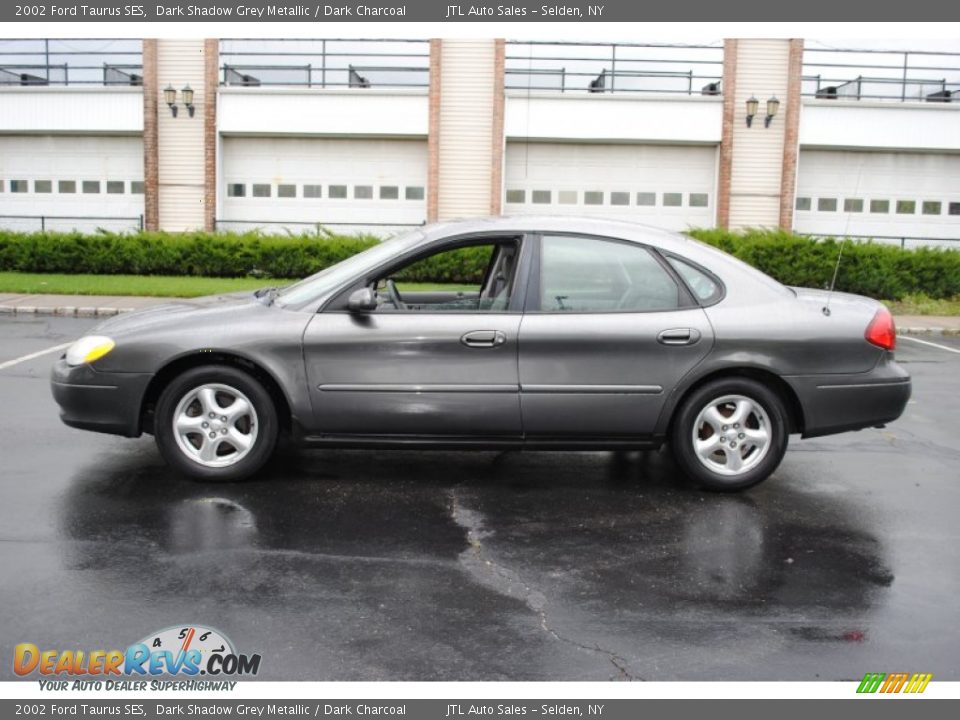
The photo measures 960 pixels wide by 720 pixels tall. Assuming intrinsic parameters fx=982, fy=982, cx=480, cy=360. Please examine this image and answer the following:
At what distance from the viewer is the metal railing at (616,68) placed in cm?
2489

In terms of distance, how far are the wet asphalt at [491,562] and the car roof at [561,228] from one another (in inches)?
58.3

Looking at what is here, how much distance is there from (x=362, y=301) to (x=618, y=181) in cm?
2059

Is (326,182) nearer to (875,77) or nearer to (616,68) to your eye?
(616,68)

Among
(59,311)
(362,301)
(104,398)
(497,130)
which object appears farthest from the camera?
(497,130)

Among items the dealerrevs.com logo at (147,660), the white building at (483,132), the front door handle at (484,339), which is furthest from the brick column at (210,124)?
the dealerrevs.com logo at (147,660)

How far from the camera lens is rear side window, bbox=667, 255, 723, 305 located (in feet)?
19.0

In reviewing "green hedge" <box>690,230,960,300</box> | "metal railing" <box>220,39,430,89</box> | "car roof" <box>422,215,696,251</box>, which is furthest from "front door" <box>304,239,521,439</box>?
"metal railing" <box>220,39,430,89</box>

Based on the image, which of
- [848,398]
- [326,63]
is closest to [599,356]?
[848,398]

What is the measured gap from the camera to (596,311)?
5711 millimetres

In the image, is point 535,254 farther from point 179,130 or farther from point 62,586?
point 179,130

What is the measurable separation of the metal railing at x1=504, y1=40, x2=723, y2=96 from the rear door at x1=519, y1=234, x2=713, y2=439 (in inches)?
797

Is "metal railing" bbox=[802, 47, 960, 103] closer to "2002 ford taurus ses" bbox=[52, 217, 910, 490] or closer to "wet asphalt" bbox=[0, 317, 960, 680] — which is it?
"wet asphalt" bbox=[0, 317, 960, 680]

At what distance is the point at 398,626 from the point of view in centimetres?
384

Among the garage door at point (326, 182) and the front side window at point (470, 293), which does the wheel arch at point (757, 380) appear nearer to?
the front side window at point (470, 293)
